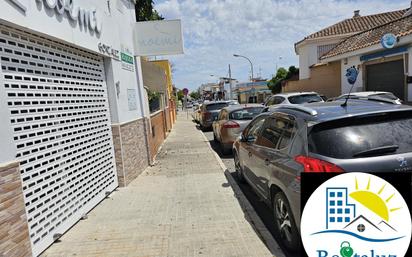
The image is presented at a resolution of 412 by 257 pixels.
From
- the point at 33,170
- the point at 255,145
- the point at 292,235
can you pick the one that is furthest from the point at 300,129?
the point at 33,170

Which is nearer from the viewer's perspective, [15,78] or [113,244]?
[15,78]

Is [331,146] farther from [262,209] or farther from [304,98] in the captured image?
[304,98]

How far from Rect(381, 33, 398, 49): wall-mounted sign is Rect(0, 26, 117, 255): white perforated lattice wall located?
42.4 ft

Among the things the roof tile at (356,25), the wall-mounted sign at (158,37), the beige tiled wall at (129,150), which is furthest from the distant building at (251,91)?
the beige tiled wall at (129,150)

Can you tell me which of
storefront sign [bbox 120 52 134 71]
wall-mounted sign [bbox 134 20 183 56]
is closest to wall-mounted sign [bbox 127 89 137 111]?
storefront sign [bbox 120 52 134 71]

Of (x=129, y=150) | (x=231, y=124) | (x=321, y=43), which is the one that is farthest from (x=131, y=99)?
(x=321, y=43)

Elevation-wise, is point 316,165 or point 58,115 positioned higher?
point 58,115

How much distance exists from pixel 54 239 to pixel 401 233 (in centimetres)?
399

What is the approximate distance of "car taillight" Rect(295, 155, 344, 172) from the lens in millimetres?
2873

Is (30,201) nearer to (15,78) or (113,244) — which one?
(113,244)

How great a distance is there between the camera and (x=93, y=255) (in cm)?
375

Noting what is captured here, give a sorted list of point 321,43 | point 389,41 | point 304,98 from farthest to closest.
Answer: point 321,43 < point 389,41 < point 304,98

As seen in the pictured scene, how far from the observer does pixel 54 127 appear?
14.5ft

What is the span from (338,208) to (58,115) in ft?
12.8
